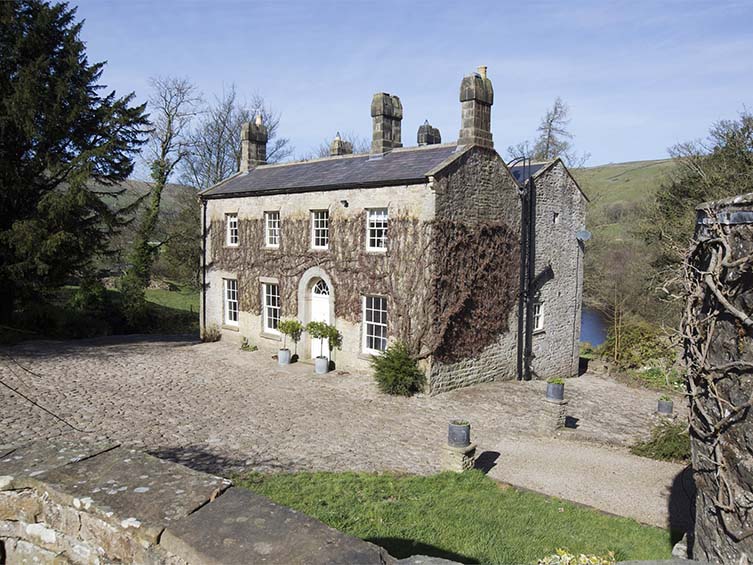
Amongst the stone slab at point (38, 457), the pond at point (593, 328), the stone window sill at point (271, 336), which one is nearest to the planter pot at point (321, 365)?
the stone window sill at point (271, 336)

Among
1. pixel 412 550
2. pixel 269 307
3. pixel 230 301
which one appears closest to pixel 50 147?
pixel 230 301

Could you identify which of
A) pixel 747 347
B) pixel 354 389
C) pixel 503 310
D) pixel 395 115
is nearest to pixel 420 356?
pixel 354 389

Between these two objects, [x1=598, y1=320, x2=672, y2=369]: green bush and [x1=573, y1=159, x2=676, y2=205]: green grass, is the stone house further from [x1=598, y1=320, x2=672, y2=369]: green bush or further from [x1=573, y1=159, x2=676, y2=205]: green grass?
[x1=573, y1=159, x2=676, y2=205]: green grass

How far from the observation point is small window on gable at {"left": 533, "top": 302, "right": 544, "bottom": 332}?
19734 mm

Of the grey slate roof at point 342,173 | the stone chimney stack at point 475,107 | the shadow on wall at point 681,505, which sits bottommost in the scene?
the shadow on wall at point 681,505

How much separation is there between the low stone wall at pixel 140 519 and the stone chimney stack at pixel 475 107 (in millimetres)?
14332

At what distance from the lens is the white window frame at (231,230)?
2158cm

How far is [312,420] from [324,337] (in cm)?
520

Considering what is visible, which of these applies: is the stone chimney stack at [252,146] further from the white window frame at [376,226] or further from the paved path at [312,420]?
the paved path at [312,420]

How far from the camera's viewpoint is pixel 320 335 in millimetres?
17438

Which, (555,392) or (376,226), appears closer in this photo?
(555,392)

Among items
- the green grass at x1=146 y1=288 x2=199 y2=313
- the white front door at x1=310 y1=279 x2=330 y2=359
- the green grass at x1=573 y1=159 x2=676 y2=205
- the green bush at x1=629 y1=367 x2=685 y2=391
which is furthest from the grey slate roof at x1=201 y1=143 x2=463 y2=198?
the green grass at x1=573 y1=159 x2=676 y2=205

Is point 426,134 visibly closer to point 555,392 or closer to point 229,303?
point 229,303

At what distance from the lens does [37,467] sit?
348cm
